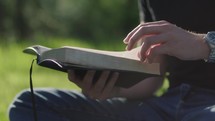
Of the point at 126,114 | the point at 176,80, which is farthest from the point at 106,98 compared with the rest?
the point at 176,80

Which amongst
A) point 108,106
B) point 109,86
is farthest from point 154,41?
point 108,106

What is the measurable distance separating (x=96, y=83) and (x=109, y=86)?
42mm

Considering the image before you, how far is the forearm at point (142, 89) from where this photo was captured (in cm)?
241

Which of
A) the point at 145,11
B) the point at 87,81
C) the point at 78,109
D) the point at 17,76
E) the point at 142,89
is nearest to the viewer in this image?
the point at 87,81

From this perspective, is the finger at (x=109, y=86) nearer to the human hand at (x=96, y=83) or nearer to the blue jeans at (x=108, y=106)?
the human hand at (x=96, y=83)

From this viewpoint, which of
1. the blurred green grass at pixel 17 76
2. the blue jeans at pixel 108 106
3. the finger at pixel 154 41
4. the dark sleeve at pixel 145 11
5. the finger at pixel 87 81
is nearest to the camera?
the finger at pixel 154 41

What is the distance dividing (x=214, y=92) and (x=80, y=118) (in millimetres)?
460

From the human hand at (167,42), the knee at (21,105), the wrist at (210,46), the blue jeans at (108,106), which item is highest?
the human hand at (167,42)

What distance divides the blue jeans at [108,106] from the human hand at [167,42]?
30cm

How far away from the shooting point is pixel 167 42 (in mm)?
1892

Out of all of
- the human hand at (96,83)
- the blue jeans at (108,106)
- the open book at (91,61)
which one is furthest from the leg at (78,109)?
the open book at (91,61)

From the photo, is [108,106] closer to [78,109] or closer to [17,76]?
[78,109]

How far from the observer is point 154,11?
2467 mm

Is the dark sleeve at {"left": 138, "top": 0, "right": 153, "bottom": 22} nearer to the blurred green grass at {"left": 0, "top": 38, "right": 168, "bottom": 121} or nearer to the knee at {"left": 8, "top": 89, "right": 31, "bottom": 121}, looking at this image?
the knee at {"left": 8, "top": 89, "right": 31, "bottom": 121}
